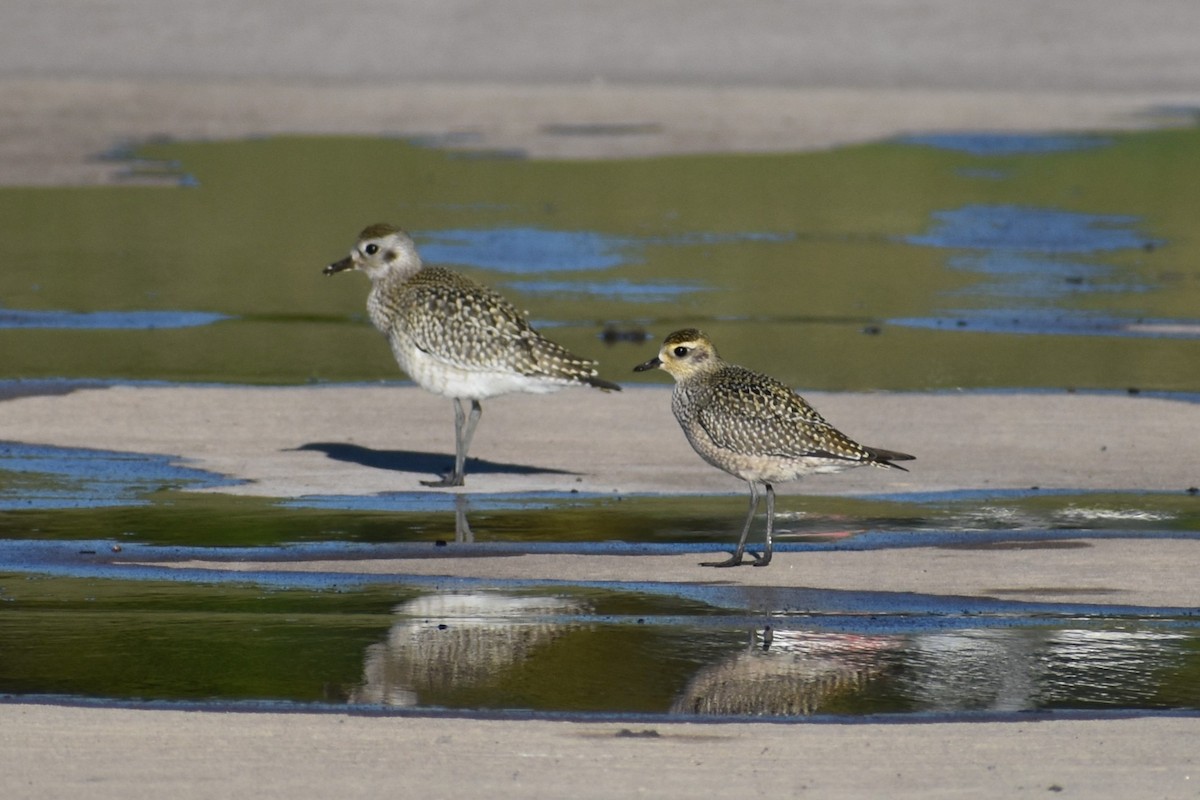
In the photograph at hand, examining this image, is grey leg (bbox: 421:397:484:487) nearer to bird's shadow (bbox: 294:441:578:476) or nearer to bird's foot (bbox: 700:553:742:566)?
bird's shadow (bbox: 294:441:578:476)

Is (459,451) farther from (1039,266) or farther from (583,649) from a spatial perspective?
(1039,266)

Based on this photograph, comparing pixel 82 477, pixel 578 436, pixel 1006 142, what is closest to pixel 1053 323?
pixel 578 436

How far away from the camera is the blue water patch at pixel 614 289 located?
77.0ft

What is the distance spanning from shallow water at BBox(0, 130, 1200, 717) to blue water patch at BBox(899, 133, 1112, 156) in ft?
0.75

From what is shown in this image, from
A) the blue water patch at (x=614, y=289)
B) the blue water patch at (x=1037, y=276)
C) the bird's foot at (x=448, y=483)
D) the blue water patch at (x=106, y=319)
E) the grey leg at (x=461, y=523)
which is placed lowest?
the grey leg at (x=461, y=523)

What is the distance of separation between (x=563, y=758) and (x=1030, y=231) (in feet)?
71.8

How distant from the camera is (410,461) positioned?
604 inches

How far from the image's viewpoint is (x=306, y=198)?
31922mm

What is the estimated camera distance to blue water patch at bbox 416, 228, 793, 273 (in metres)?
25.7

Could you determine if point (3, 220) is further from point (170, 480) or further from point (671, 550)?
point (671, 550)

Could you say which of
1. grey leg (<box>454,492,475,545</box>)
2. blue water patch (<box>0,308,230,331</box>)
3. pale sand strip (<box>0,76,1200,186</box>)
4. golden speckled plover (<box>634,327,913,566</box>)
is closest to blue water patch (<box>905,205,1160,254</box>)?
pale sand strip (<box>0,76,1200,186</box>)

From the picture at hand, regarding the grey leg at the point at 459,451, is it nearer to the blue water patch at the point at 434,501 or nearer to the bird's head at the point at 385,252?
the blue water patch at the point at 434,501

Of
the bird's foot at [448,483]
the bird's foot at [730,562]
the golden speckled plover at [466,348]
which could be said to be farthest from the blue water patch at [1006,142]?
the bird's foot at [730,562]

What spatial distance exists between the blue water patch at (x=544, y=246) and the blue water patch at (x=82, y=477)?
33.6 feet
